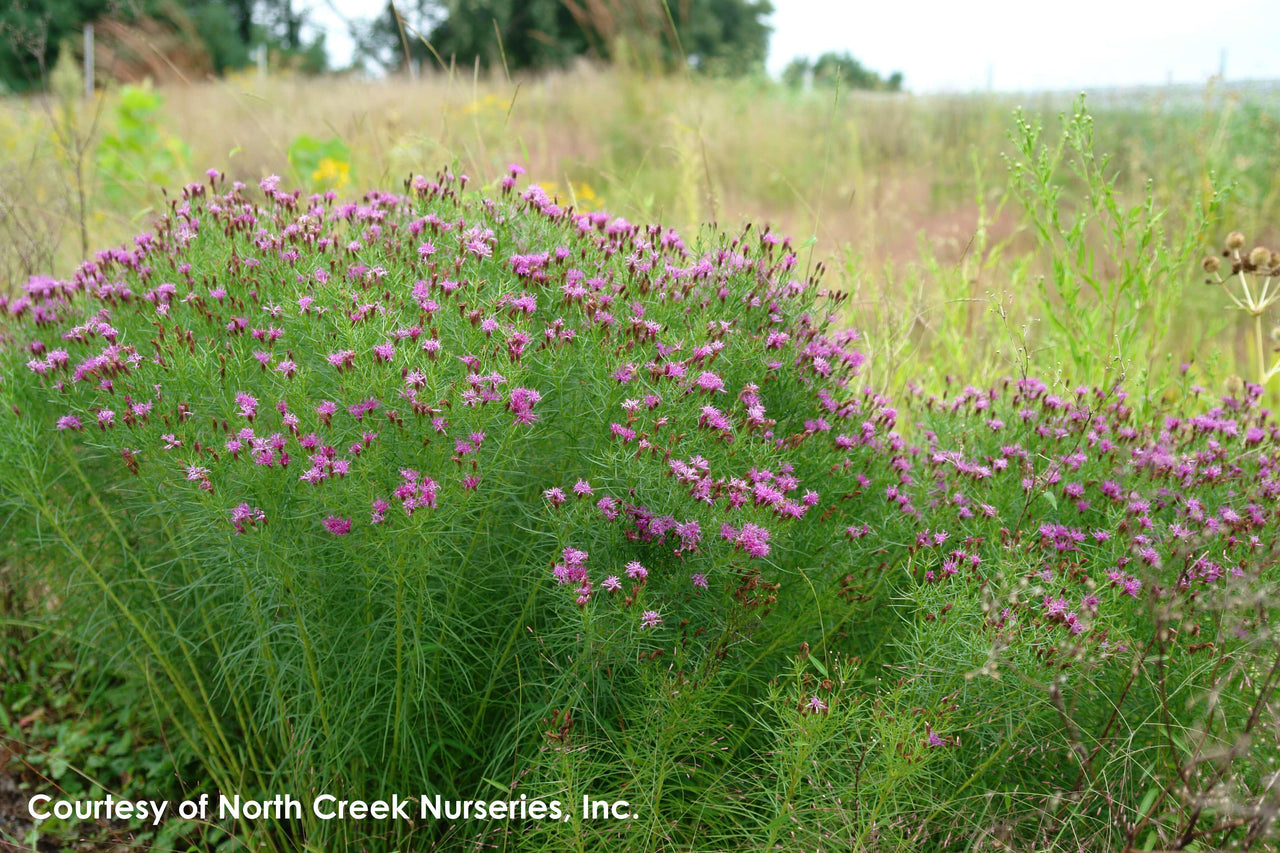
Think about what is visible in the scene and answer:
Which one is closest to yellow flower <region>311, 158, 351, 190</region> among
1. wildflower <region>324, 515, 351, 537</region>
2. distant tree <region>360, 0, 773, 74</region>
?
wildflower <region>324, 515, 351, 537</region>

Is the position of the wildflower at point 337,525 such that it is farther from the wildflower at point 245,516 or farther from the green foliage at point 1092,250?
the green foliage at point 1092,250

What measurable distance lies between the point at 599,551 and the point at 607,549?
1.6 inches

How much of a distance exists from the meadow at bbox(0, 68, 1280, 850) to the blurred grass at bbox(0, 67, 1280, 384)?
2.23 ft

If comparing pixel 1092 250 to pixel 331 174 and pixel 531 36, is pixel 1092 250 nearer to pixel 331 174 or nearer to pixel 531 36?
pixel 331 174

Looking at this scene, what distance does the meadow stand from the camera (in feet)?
7.00

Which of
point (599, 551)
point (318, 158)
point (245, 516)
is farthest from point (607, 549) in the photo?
point (318, 158)

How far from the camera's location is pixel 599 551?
2.31 metres

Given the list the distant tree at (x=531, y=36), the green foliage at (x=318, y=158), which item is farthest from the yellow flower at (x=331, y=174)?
the distant tree at (x=531, y=36)

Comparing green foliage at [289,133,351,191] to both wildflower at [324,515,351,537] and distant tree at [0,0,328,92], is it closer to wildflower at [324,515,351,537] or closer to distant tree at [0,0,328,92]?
wildflower at [324,515,351,537]

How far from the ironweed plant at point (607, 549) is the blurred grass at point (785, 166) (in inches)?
29.0

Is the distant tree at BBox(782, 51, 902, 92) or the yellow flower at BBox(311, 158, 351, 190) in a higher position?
the distant tree at BBox(782, 51, 902, 92)

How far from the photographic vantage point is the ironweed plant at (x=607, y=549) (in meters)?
2.13

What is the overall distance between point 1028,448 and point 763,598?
133 centimetres

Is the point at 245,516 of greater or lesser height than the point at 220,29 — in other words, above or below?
below
